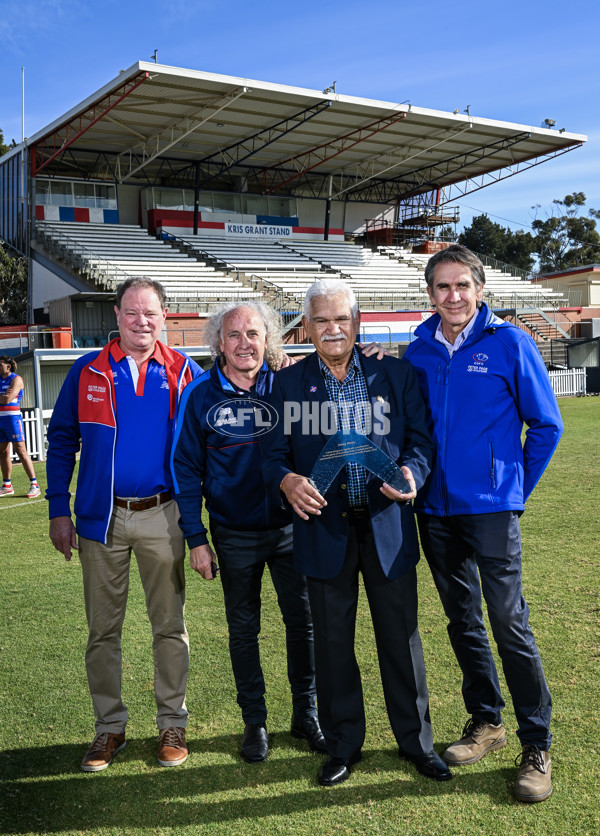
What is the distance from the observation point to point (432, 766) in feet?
9.70

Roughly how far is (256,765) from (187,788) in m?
0.31

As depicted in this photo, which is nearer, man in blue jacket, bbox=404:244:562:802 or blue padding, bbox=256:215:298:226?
man in blue jacket, bbox=404:244:562:802

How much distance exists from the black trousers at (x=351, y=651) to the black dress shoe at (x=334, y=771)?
0.09 feet

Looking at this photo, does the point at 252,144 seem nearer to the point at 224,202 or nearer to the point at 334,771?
the point at 224,202

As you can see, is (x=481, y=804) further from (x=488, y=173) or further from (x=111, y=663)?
(x=488, y=173)

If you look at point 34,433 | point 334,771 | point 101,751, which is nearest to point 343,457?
point 334,771

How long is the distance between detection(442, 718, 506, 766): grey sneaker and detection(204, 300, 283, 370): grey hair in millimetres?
1827

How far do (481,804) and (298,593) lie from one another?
3.65 feet

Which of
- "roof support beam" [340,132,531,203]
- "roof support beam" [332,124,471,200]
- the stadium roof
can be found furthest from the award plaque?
"roof support beam" [340,132,531,203]

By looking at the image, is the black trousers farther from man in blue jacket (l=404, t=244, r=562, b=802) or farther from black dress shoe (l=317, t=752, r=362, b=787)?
man in blue jacket (l=404, t=244, r=562, b=802)

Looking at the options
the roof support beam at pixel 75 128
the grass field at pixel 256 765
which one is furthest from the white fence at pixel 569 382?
the grass field at pixel 256 765

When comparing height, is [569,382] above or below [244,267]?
below

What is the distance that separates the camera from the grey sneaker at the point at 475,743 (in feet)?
9.95

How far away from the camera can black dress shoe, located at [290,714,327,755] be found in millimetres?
3221
